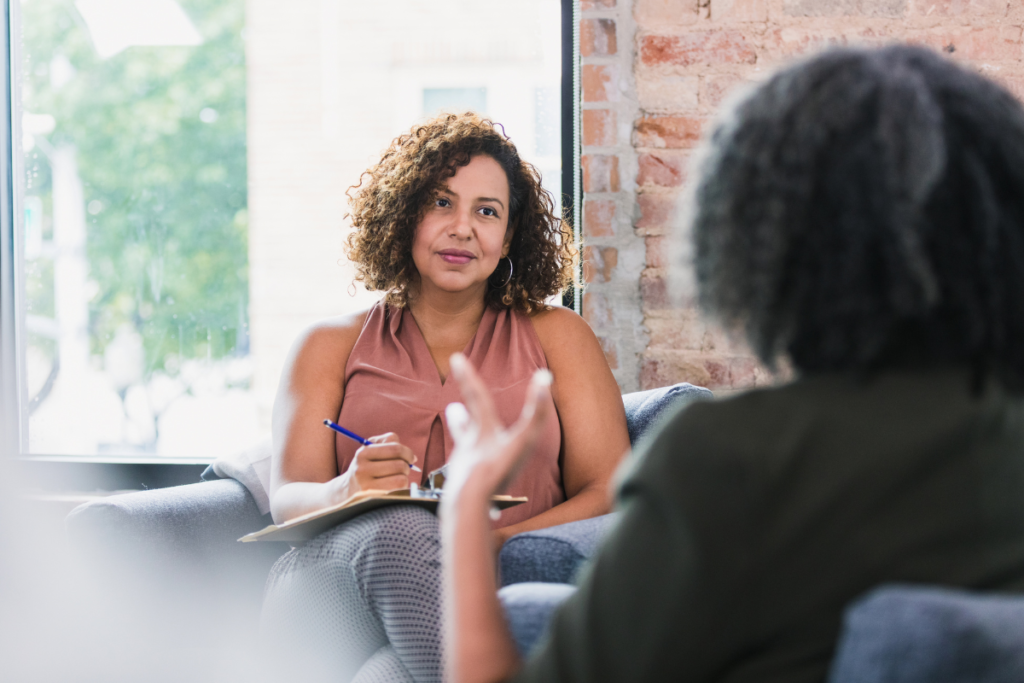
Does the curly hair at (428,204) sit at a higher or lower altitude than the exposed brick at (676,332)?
higher

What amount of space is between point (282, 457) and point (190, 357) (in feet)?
2.89

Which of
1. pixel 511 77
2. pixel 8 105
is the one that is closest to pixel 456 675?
pixel 511 77

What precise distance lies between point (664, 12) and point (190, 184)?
52.3 inches

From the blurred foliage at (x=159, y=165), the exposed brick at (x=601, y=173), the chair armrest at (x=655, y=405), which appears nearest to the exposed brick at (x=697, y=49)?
the exposed brick at (x=601, y=173)

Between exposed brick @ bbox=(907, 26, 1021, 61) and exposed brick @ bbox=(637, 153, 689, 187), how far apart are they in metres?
0.58

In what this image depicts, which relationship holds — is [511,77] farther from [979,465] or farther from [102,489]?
[979,465]

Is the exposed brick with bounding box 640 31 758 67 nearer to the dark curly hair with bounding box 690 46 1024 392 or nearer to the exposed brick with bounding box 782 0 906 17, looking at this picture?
the exposed brick with bounding box 782 0 906 17

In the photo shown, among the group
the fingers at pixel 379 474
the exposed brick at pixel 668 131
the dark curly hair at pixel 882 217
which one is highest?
the exposed brick at pixel 668 131

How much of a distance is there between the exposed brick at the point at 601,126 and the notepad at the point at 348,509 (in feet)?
3.25

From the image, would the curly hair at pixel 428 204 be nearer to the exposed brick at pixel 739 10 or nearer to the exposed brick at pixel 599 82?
the exposed brick at pixel 599 82

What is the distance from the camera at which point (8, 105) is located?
2.28 metres

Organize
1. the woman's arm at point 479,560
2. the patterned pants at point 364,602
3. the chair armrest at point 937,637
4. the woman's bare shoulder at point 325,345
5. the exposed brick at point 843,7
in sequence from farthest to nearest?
the exposed brick at point 843,7, the woman's bare shoulder at point 325,345, the patterned pants at point 364,602, the woman's arm at point 479,560, the chair armrest at point 937,637

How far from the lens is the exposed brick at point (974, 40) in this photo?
1.84 metres

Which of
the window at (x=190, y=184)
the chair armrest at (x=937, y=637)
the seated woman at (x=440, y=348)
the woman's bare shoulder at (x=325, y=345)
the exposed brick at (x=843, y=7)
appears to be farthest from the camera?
the window at (x=190, y=184)
